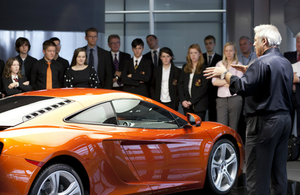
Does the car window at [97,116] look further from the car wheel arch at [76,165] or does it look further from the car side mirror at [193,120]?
the car side mirror at [193,120]

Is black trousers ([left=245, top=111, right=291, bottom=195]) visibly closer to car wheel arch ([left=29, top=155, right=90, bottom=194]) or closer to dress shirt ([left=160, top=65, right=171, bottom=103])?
car wheel arch ([left=29, top=155, right=90, bottom=194])

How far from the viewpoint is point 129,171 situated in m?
3.44

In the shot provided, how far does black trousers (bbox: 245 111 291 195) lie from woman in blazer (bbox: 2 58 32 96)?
4.35 meters

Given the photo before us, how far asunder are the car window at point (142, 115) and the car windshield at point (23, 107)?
1.87 feet

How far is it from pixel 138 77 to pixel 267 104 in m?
4.24

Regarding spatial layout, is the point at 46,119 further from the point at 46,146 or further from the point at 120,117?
the point at 120,117

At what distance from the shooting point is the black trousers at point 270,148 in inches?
131

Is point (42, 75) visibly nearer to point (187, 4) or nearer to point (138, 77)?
point (138, 77)

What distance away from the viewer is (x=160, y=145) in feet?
12.3

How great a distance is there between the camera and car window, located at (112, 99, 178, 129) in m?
3.68

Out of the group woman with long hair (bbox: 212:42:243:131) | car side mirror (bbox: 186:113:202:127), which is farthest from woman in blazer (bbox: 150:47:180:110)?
car side mirror (bbox: 186:113:202:127)

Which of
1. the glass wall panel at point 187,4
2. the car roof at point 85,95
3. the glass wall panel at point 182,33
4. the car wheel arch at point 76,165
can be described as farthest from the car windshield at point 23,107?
the glass wall panel at point 187,4

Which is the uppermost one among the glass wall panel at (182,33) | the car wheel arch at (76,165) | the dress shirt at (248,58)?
the glass wall panel at (182,33)

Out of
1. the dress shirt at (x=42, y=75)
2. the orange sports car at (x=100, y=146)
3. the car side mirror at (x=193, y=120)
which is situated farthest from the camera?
the dress shirt at (x=42, y=75)
